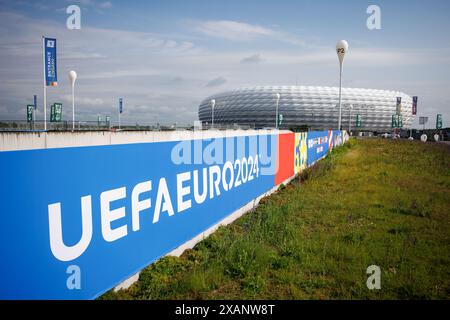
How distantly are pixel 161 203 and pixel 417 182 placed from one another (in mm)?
10513

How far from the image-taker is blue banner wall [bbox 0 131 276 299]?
102 inches

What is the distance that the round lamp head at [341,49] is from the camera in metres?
20.8

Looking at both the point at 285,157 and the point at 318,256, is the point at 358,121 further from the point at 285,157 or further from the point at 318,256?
the point at 318,256

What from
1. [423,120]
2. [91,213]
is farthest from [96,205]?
[423,120]

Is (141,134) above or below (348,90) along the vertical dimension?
below

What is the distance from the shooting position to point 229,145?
7070 mm

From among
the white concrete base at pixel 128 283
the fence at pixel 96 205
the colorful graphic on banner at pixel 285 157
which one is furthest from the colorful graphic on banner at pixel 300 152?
the white concrete base at pixel 128 283

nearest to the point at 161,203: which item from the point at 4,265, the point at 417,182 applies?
the point at 4,265

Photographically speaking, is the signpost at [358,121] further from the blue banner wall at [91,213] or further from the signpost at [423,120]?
the blue banner wall at [91,213]

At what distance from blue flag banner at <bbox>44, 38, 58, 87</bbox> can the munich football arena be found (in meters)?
89.2

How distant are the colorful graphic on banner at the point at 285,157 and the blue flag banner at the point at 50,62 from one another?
16555mm

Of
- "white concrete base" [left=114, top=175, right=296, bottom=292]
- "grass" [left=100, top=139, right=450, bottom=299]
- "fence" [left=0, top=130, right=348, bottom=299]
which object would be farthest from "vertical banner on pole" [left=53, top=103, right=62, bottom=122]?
"fence" [left=0, top=130, right=348, bottom=299]
